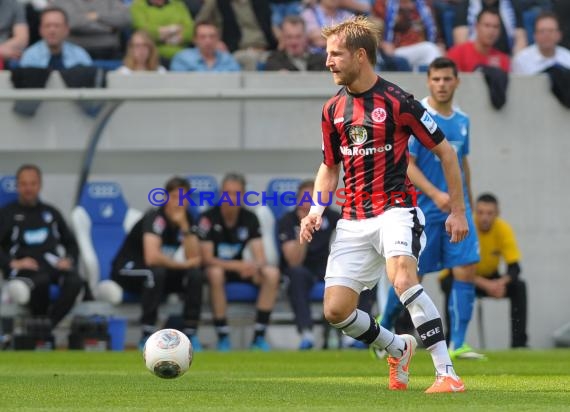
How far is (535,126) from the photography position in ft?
52.0

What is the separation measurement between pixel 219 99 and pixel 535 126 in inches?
146

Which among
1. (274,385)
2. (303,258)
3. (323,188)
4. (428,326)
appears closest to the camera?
(428,326)

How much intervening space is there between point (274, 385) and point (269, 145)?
7.34 meters

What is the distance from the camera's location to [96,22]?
16.0m

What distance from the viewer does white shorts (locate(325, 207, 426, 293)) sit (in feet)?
24.3

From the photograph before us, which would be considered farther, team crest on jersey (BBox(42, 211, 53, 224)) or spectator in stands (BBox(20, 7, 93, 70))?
spectator in stands (BBox(20, 7, 93, 70))

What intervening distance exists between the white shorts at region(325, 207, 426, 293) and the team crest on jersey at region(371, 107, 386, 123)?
1.63 feet

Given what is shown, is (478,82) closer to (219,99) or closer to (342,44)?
(219,99)

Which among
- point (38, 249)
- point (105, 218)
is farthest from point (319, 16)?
point (38, 249)

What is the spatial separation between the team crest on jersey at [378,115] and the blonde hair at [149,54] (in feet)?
26.5

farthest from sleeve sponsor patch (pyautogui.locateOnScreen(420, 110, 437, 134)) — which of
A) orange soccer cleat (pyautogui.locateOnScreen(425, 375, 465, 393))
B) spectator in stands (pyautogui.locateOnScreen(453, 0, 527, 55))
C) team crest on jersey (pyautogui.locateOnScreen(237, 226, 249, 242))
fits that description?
spectator in stands (pyautogui.locateOnScreen(453, 0, 527, 55))

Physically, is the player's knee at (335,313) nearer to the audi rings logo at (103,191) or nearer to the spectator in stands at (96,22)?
the audi rings logo at (103,191)

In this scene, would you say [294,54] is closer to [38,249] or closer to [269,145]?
[269,145]

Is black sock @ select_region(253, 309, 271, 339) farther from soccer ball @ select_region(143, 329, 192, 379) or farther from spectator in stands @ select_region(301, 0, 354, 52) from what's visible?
soccer ball @ select_region(143, 329, 192, 379)
